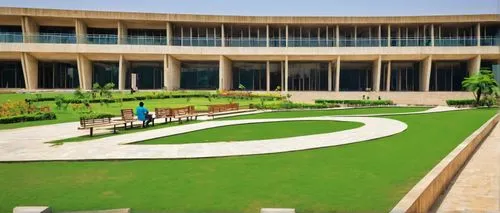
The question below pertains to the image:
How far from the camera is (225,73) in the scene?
162 ft

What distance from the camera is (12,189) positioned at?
25.3ft

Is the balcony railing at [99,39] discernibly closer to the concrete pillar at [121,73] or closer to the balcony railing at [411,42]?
the concrete pillar at [121,73]

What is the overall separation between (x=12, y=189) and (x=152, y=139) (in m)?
6.59

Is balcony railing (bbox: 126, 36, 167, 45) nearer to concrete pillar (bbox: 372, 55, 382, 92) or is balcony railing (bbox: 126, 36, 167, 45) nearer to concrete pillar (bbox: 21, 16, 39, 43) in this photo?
concrete pillar (bbox: 21, 16, 39, 43)

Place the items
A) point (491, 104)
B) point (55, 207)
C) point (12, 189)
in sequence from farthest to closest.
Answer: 1. point (491, 104)
2. point (12, 189)
3. point (55, 207)

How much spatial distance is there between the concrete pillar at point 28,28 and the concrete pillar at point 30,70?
1731 mm

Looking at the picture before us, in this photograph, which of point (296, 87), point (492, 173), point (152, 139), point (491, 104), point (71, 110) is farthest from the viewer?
point (296, 87)

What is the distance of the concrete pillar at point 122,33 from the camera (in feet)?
151

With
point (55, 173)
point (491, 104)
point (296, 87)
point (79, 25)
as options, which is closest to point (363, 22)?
point (296, 87)

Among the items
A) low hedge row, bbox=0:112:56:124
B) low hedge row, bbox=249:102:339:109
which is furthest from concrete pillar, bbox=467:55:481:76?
low hedge row, bbox=0:112:56:124

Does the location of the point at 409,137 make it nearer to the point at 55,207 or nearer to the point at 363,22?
the point at 55,207

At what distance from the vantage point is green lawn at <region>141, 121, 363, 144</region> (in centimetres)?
1437

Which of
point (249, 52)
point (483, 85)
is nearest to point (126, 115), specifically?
point (483, 85)

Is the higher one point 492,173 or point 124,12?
point 124,12
